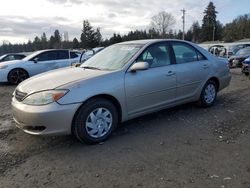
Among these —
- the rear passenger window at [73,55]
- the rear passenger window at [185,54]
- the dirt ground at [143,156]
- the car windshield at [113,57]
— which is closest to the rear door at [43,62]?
the rear passenger window at [73,55]

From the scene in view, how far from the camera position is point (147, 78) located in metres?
5.35

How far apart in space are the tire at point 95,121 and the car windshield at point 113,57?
2.57 ft

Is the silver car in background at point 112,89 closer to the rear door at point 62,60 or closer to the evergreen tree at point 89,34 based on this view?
the rear door at point 62,60


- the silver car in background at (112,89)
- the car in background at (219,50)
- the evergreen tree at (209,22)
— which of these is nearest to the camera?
the silver car in background at (112,89)

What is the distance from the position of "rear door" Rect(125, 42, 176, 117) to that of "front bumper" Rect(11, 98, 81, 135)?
106 centimetres

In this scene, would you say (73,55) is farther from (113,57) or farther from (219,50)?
(219,50)

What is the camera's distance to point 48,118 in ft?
14.2

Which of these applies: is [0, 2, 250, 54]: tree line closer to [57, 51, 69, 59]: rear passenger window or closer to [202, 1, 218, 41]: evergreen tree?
[202, 1, 218, 41]: evergreen tree

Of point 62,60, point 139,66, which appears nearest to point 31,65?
point 62,60

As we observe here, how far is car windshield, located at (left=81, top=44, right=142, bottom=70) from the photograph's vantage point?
5383 millimetres

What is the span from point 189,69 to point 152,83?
1.16 metres

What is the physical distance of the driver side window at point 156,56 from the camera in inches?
218

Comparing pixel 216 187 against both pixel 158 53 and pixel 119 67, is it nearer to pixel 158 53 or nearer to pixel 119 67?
pixel 119 67

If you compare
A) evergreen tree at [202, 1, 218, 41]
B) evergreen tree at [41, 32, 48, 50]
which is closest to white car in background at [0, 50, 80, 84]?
evergreen tree at [41, 32, 48, 50]
